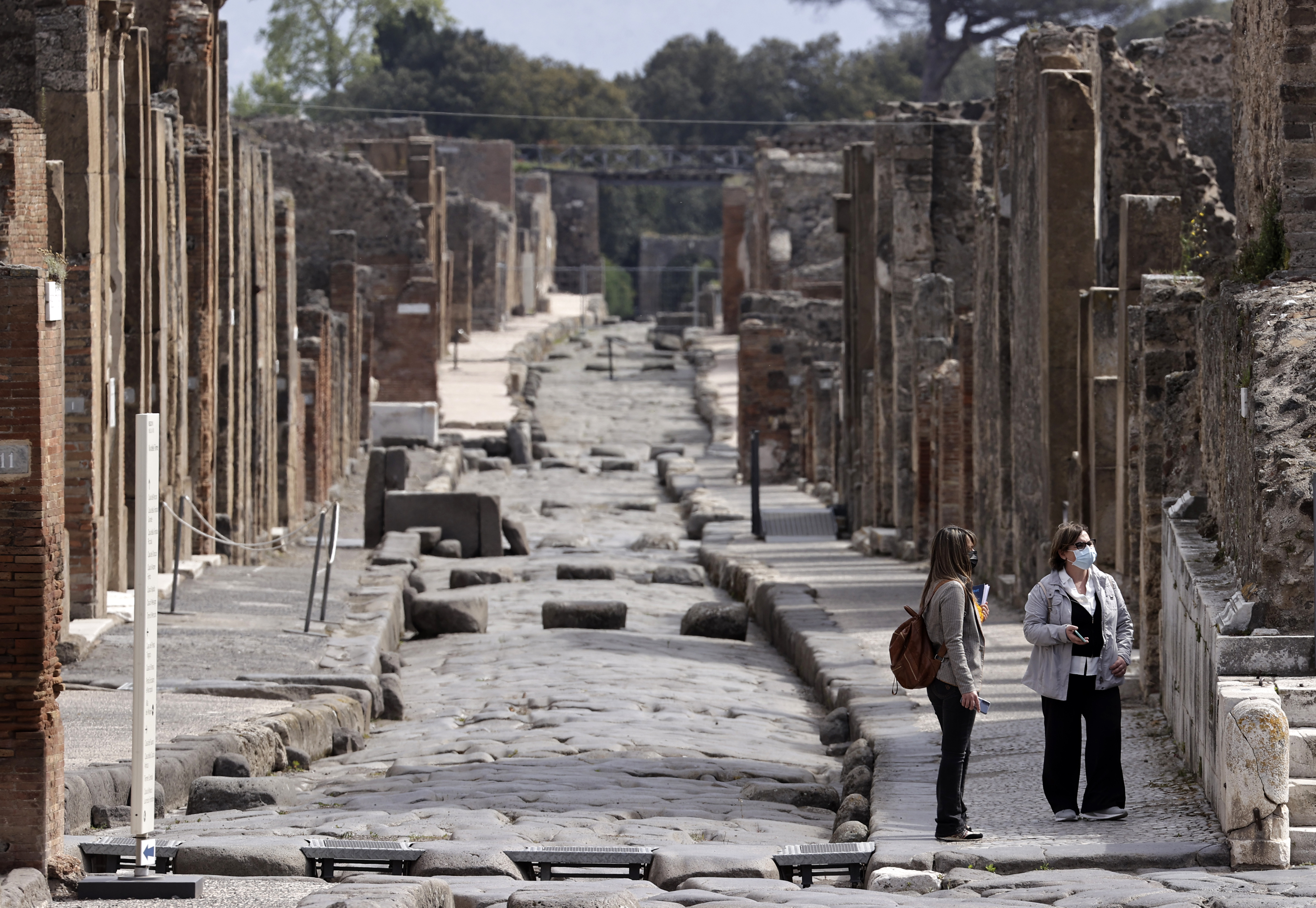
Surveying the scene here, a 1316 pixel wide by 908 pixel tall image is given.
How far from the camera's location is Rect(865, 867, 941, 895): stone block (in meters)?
6.73

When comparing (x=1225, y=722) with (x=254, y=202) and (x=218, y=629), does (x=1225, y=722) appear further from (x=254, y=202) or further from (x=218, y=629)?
(x=254, y=202)

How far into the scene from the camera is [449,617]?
15805 mm

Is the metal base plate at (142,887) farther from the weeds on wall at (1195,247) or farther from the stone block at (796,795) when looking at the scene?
the weeds on wall at (1195,247)

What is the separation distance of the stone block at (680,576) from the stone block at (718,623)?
11.9 feet

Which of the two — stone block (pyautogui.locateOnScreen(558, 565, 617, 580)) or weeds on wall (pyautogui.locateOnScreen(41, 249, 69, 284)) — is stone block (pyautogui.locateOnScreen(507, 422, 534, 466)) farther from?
weeds on wall (pyautogui.locateOnScreen(41, 249, 69, 284))

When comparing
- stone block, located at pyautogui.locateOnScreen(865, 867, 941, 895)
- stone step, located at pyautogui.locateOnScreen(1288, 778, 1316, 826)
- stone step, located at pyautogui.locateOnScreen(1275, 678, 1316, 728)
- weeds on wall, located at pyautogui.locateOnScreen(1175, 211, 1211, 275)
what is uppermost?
weeds on wall, located at pyautogui.locateOnScreen(1175, 211, 1211, 275)

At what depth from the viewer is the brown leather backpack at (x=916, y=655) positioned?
305 inches

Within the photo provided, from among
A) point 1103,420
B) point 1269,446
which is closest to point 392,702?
point 1103,420

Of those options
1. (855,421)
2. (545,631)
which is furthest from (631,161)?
(545,631)

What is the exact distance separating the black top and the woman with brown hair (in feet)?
1.26

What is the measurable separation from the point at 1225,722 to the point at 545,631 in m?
9.30

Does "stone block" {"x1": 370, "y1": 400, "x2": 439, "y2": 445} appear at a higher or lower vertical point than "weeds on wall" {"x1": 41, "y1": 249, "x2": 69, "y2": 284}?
lower

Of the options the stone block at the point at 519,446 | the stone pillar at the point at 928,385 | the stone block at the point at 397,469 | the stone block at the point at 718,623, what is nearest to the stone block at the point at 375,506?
the stone block at the point at 397,469

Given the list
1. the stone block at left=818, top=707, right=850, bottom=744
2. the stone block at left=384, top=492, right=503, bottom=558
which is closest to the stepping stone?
the stone block at left=384, top=492, right=503, bottom=558
